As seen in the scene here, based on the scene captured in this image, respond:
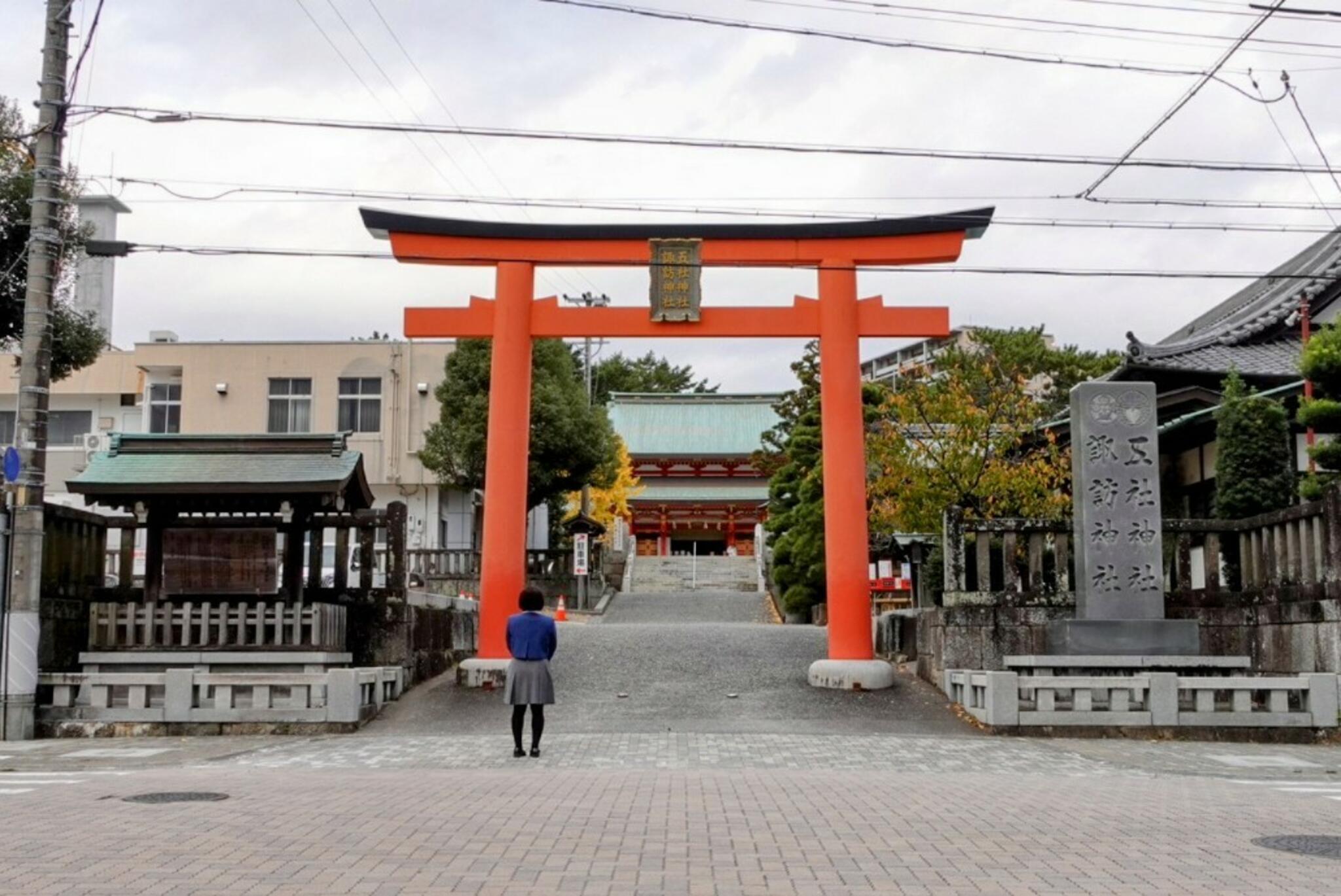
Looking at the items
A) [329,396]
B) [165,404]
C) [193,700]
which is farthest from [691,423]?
[193,700]

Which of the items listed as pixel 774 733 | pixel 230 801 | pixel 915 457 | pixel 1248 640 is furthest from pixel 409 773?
pixel 915 457

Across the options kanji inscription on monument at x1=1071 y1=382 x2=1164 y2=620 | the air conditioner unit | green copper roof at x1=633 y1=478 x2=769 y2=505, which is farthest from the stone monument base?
green copper roof at x1=633 y1=478 x2=769 y2=505

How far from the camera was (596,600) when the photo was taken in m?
39.4

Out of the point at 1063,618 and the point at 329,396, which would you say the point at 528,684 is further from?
the point at 329,396

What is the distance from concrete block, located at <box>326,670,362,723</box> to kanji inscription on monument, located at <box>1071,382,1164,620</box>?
8.91m

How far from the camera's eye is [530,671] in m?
12.8

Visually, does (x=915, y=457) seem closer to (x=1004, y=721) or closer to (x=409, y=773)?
(x=1004, y=721)

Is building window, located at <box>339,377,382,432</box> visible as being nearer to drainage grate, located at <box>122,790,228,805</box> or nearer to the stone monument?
the stone monument

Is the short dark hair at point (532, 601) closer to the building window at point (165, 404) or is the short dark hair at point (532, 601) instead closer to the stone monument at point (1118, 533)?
the stone monument at point (1118, 533)

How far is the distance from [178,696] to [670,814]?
27.4ft

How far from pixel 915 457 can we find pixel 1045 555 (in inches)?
154

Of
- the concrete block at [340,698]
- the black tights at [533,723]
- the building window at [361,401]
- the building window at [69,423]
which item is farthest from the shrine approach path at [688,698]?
the building window at [69,423]

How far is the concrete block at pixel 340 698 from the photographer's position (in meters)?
15.2

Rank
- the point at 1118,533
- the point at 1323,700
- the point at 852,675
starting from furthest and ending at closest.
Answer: the point at 852,675
the point at 1118,533
the point at 1323,700
